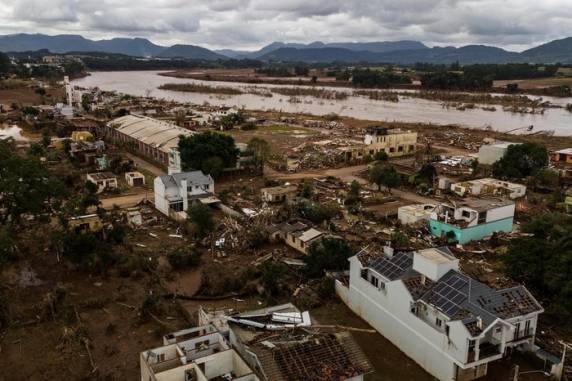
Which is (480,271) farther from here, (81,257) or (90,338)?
(81,257)

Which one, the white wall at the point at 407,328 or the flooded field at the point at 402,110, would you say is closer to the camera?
the white wall at the point at 407,328

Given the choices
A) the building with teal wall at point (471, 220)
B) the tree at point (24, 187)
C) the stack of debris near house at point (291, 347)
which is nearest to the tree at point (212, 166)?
the tree at point (24, 187)

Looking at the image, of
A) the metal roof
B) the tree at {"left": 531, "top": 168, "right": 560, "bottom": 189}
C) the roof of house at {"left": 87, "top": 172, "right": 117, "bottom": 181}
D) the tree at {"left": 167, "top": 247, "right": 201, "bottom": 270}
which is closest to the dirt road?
the tree at {"left": 531, "top": 168, "right": 560, "bottom": 189}

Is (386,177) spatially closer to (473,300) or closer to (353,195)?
(353,195)

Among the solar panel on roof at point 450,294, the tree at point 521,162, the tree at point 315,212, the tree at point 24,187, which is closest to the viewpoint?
the solar panel on roof at point 450,294

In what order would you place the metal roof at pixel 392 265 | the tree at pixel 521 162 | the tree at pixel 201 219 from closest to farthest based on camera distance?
the metal roof at pixel 392 265
the tree at pixel 201 219
the tree at pixel 521 162

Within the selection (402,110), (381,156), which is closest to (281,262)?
(381,156)

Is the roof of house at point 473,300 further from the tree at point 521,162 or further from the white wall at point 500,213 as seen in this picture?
the tree at point 521,162

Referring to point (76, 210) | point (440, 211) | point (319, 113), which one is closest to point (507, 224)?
point (440, 211)
